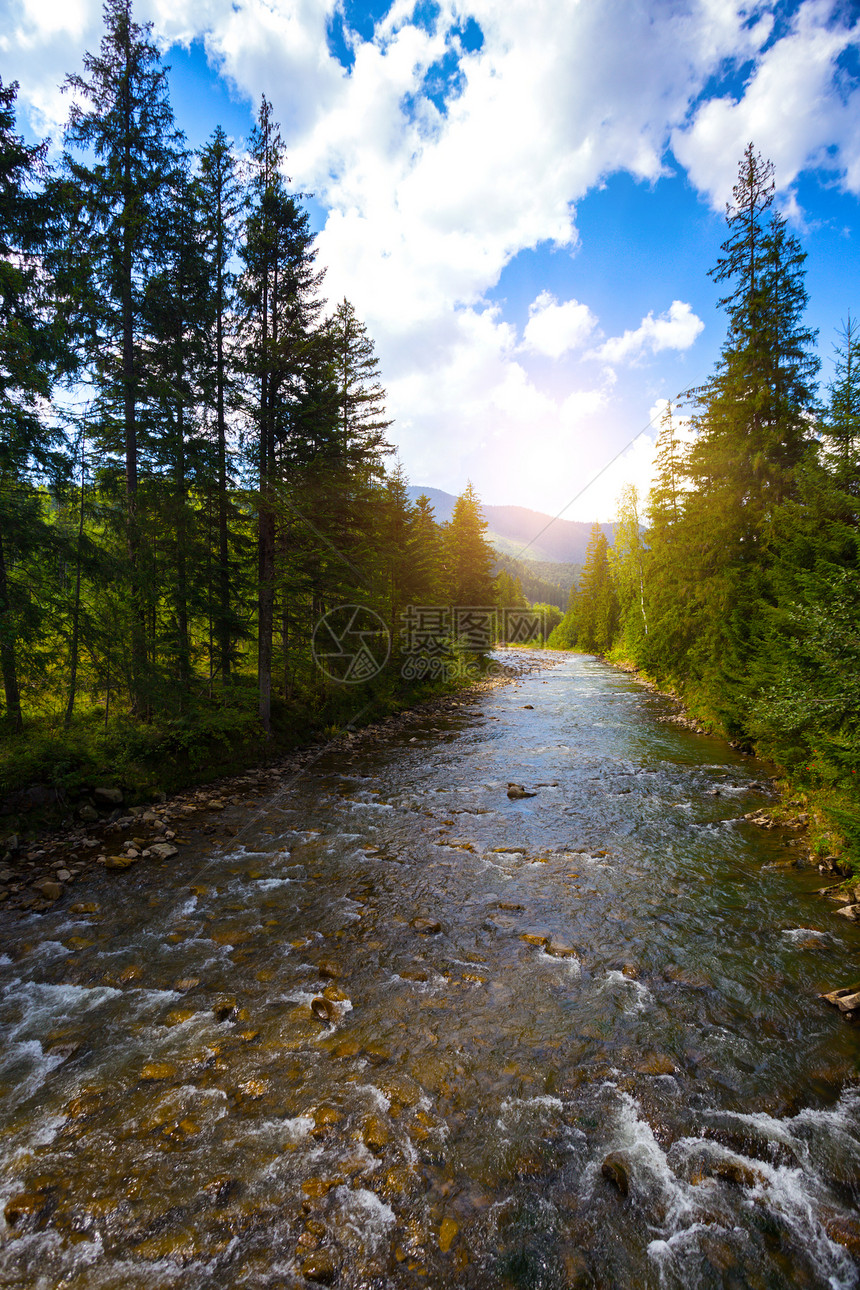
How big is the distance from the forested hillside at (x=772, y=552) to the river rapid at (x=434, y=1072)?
9.85 ft

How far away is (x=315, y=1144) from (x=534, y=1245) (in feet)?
5.89

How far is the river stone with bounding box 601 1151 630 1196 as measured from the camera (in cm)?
370

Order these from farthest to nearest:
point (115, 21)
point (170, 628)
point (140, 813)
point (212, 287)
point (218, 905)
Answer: point (212, 287) → point (170, 628) → point (115, 21) → point (140, 813) → point (218, 905)

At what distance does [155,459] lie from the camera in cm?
1300

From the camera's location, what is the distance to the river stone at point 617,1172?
12.1 ft

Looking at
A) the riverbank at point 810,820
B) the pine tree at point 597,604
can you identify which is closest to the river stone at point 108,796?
the riverbank at point 810,820

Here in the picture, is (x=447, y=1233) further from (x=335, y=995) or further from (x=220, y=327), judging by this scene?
(x=220, y=327)

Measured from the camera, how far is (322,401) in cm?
1486

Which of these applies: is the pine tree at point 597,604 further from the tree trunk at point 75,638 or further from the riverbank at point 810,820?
the tree trunk at point 75,638

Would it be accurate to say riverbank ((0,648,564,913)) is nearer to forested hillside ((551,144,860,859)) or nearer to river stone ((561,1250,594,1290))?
river stone ((561,1250,594,1290))

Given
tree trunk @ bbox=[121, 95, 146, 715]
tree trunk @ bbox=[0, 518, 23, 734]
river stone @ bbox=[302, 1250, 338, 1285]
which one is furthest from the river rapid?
tree trunk @ bbox=[121, 95, 146, 715]

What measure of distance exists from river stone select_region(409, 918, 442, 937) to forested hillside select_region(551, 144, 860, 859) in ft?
20.3

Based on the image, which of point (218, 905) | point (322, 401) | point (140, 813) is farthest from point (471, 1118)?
point (322, 401)

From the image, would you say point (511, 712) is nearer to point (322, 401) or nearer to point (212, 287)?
point (322, 401)
